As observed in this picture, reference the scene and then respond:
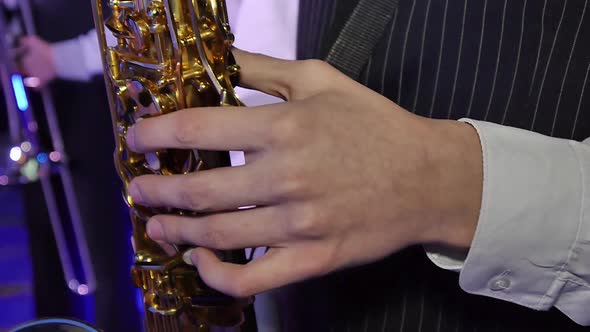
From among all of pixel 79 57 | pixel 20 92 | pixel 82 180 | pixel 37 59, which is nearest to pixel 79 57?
pixel 79 57

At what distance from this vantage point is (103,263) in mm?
2920

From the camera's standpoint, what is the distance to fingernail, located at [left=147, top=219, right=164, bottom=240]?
A: 0.66 m

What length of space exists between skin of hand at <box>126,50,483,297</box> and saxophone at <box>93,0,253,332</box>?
70mm

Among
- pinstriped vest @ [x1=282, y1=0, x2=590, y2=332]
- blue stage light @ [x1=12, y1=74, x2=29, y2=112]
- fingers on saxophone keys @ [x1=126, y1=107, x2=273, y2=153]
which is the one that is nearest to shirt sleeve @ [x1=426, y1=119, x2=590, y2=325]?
pinstriped vest @ [x1=282, y1=0, x2=590, y2=332]

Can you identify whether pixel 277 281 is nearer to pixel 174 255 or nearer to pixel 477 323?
pixel 174 255

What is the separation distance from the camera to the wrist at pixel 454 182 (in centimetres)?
60

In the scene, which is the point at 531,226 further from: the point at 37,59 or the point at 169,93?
the point at 37,59

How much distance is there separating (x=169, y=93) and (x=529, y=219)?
1.29 ft

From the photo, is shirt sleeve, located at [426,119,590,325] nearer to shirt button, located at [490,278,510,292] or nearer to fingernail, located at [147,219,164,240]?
shirt button, located at [490,278,510,292]

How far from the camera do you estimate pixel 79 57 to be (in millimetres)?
2469

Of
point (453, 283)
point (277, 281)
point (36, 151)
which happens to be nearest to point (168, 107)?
point (277, 281)

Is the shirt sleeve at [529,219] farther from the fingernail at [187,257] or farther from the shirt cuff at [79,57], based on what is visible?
the shirt cuff at [79,57]

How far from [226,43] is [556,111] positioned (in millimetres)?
403

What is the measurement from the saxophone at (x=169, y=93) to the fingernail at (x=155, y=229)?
0.04m
